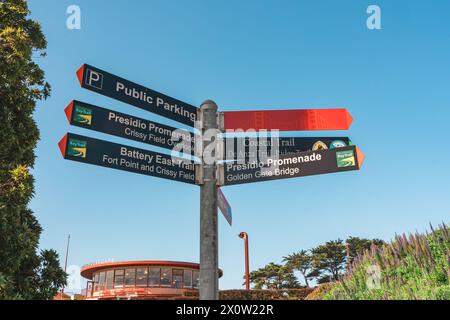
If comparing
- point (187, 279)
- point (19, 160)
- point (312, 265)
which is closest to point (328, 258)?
point (312, 265)

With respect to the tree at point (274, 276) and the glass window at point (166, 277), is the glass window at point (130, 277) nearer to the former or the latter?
the glass window at point (166, 277)

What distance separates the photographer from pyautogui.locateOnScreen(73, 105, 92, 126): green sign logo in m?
4.79

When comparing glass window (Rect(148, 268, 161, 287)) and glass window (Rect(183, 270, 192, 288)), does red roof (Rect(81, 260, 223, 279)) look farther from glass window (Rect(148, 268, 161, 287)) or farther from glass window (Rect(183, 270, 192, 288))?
glass window (Rect(183, 270, 192, 288))

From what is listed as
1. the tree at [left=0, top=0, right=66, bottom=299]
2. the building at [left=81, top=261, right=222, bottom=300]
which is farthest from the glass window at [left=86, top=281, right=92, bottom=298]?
the tree at [left=0, top=0, right=66, bottom=299]

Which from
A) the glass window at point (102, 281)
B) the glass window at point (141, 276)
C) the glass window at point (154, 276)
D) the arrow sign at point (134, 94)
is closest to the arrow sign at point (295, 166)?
the arrow sign at point (134, 94)

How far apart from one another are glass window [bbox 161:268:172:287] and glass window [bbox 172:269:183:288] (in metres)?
0.26

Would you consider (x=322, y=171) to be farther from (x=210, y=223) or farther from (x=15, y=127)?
(x=15, y=127)

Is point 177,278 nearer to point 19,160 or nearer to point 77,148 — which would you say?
point 19,160

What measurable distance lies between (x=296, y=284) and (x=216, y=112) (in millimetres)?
62355

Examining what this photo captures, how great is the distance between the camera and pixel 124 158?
4.98 metres

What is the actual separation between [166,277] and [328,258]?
37.7 meters
